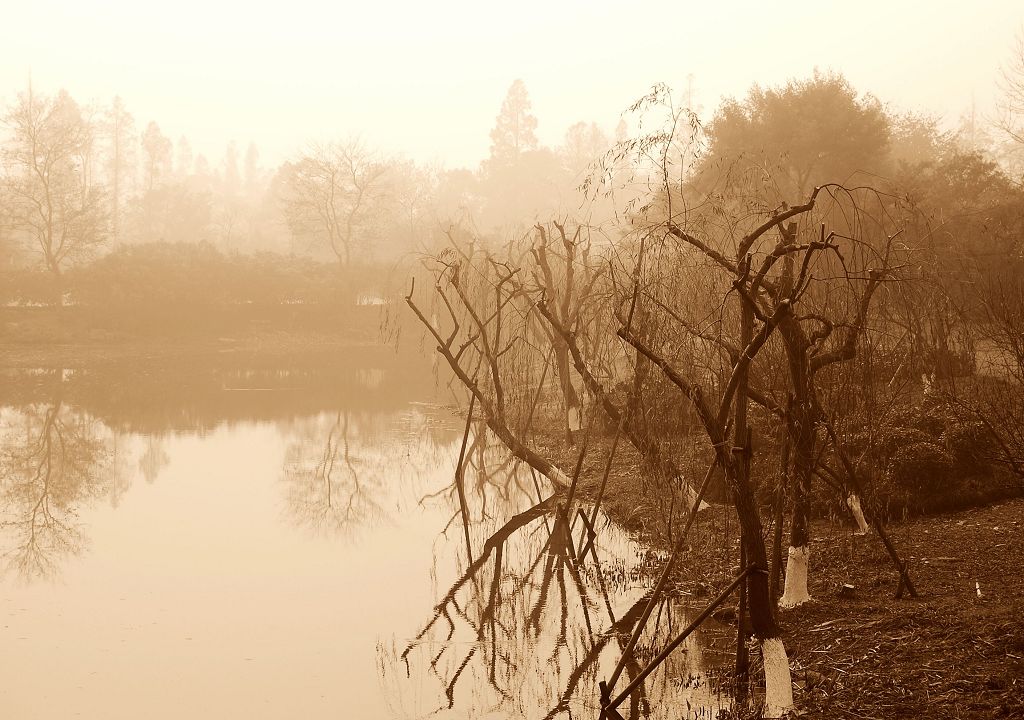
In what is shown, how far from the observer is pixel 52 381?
24.6 m

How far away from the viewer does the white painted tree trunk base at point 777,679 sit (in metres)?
5.00

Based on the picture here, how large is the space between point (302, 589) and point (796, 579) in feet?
14.3

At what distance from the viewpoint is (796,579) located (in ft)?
21.5

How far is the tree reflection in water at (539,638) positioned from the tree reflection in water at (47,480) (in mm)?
4019

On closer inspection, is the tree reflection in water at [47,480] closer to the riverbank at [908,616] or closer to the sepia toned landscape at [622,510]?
the sepia toned landscape at [622,510]

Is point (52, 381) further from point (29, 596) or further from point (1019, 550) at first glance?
point (1019, 550)

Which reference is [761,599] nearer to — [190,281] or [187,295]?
[187,295]

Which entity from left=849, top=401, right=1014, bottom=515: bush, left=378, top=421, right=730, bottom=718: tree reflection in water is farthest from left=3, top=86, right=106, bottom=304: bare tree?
left=849, top=401, right=1014, bottom=515: bush

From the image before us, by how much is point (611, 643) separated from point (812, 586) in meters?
1.55

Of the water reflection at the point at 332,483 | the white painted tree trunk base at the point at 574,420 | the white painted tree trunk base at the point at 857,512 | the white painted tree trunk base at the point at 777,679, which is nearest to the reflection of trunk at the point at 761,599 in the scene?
the white painted tree trunk base at the point at 777,679

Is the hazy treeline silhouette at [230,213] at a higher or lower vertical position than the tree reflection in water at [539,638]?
higher

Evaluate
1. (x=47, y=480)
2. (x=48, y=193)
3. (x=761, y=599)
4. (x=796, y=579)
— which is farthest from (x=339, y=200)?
(x=761, y=599)

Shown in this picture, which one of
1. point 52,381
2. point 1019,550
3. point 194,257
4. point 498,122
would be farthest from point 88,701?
point 498,122

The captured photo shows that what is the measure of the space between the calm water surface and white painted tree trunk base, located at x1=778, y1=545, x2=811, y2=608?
1.83ft
